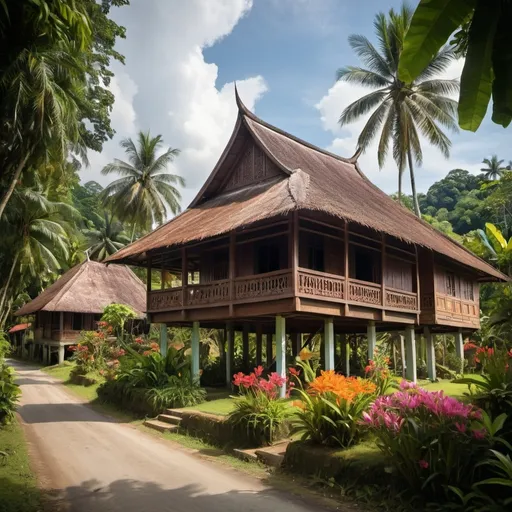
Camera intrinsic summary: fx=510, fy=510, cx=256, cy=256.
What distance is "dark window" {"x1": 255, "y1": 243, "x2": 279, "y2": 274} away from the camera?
15.2 metres

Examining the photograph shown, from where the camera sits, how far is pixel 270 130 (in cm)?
1773

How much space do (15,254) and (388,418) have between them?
20.7 metres

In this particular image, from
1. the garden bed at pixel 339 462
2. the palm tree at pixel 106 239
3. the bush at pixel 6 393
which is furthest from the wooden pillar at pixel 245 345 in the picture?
the palm tree at pixel 106 239

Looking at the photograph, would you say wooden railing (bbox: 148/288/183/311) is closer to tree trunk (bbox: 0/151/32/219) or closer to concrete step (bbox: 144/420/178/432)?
concrete step (bbox: 144/420/178/432)

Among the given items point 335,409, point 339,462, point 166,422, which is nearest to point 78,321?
point 166,422

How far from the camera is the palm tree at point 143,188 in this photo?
36281 mm

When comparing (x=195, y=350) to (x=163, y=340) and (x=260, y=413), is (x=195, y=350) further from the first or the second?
(x=260, y=413)

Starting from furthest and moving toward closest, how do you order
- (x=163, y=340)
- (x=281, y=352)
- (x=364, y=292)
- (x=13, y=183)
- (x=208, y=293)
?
(x=163, y=340), (x=208, y=293), (x=364, y=292), (x=281, y=352), (x=13, y=183)

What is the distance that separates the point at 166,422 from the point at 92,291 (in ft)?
67.1

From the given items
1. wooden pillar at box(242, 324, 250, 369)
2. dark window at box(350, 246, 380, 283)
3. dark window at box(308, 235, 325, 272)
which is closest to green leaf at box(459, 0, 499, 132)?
dark window at box(308, 235, 325, 272)

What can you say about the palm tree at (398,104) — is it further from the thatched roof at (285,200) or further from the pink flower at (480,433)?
the pink flower at (480,433)

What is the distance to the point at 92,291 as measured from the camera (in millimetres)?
31109

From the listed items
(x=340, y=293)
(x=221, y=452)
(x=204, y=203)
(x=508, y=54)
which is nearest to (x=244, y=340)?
(x=204, y=203)

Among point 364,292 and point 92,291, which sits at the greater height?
point 92,291
